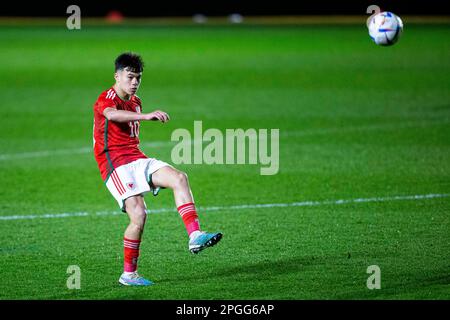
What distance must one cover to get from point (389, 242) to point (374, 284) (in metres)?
1.47

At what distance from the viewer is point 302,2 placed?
4450cm

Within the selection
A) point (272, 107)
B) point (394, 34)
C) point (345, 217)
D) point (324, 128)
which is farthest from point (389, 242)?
point (272, 107)

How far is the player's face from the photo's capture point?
746cm

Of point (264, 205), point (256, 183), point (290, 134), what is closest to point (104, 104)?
point (264, 205)

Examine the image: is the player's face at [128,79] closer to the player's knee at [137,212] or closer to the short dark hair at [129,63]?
the short dark hair at [129,63]

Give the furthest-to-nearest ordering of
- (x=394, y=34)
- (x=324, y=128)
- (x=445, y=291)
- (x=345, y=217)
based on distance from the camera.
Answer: (x=324, y=128) → (x=394, y=34) → (x=345, y=217) → (x=445, y=291)

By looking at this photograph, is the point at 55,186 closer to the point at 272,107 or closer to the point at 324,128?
the point at 324,128

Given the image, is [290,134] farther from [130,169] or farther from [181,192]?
[181,192]

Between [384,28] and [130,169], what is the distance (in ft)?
15.2

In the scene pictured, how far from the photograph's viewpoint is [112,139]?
24.8 feet

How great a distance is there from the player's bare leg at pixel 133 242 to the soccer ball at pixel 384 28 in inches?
178

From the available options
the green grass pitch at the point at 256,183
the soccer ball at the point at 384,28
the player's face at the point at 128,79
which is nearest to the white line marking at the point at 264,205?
the green grass pitch at the point at 256,183

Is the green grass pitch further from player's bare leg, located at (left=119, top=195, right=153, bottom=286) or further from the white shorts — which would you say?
the white shorts

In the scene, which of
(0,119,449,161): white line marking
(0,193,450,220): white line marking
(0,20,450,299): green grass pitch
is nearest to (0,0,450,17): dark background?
(0,20,450,299): green grass pitch
